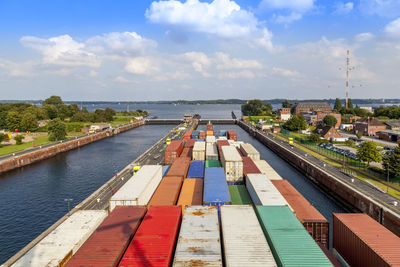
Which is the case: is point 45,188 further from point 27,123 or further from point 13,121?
point 13,121

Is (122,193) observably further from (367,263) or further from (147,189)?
(367,263)

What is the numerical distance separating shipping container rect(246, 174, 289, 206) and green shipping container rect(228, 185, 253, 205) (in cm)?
68

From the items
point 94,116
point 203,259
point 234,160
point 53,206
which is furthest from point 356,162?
point 94,116

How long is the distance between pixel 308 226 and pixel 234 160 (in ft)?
51.8

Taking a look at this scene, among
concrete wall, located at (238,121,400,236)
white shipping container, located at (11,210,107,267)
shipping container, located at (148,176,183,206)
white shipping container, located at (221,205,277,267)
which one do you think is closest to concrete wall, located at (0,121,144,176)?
shipping container, located at (148,176,183,206)

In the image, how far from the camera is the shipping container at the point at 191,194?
27.0 metres

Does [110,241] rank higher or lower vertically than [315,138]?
lower

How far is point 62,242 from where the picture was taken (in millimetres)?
18312

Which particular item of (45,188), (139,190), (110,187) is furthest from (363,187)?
(45,188)

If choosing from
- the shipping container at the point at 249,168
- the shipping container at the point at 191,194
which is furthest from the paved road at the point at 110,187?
the shipping container at the point at 249,168

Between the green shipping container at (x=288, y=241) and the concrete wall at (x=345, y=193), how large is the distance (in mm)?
15433

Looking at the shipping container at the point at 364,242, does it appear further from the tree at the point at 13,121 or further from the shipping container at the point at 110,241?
the tree at the point at 13,121

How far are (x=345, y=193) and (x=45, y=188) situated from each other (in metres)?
54.6

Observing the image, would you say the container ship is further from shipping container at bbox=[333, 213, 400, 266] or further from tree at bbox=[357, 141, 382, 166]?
tree at bbox=[357, 141, 382, 166]
